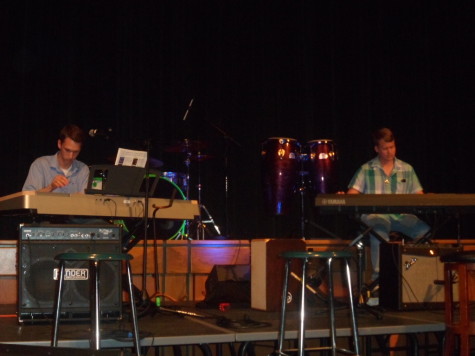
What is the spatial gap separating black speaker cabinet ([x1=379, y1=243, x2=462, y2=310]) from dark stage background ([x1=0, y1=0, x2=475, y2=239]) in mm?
2034

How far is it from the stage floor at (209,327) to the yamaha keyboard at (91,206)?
590 millimetres

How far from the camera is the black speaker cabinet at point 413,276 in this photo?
426 cm

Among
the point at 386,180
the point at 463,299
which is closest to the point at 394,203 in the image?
the point at 463,299

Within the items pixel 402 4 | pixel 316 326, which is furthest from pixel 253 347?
pixel 402 4

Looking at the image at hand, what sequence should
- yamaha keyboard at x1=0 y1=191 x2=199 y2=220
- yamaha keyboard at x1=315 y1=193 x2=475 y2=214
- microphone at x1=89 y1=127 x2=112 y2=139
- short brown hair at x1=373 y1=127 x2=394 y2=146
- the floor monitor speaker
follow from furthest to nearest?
1. short brown hair at x1=373 y1=127 x2=394 y2=146
2. the floor monitor speaker
3. yamaha keyboard at x1=315 y1=193 x2=475 y2=214
4. microphone at x1=89 y1=127 x2=112 y2=139
5. yamaha keyboard at x1=0 y1=191 x2=199 y2=220

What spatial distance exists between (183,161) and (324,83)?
190 cm

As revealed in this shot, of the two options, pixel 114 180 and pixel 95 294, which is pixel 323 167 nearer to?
pixel 114 180

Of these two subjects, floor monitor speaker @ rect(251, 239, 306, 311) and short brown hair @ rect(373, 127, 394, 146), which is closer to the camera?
floor monitor speaker @ rect(251, 239, 306, 311)

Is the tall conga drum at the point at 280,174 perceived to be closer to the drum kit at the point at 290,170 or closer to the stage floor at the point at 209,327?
the drum kit at the point at 290,170

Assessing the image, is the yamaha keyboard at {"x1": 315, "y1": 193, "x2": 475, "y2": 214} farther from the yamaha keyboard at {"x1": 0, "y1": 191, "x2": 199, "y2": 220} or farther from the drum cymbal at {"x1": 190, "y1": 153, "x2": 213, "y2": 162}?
the drum cymbal at {"x1": 190, "y1": 153, "x2": 213, "y2": 162}

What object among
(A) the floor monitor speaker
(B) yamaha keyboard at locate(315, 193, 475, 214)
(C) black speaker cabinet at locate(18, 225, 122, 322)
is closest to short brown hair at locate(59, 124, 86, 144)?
(C) black speaker cabinet at locate(18, 225, 122, 322)

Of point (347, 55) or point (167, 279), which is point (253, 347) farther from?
point (347, 55)

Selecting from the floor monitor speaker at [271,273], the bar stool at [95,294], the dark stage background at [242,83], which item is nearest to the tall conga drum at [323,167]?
the dark stage background at [242,83]

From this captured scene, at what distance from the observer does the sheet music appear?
144 inches
